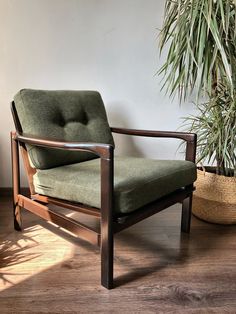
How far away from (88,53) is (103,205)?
135cm

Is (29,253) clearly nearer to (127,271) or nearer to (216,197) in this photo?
(127,271)

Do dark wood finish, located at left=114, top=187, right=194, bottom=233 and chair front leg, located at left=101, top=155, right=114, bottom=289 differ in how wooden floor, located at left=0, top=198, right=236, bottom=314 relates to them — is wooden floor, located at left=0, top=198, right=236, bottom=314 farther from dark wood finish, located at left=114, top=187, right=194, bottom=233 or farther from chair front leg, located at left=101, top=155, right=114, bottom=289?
dark wood finish, located at left=114, top=187, right=194, bottom=233

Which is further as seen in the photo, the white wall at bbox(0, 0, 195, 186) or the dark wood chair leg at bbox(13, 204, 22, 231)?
the white wall at bbox(0, 0, 195, 186)

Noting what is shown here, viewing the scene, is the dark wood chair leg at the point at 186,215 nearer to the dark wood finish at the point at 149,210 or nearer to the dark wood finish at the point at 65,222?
the dark wood finish at the point at 149,210

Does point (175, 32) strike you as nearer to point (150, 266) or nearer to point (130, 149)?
point (130, 149)

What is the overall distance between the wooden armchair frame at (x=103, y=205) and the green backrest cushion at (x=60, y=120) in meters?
0.09

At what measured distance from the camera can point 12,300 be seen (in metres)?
1.16

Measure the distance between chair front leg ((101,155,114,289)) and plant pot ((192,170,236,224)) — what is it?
881 millimetres

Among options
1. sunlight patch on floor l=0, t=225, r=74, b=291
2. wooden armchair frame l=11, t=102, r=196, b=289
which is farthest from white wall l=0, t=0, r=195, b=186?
sunlight patch on floor l=0, t=225, r=74, b=291

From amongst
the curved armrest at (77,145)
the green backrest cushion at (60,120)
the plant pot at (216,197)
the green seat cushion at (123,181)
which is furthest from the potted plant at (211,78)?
the curved armrest at (77,145)

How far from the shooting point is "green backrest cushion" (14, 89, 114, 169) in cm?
156

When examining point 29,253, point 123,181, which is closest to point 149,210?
point 123,181

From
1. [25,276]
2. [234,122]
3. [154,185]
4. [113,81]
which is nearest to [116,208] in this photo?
[154,185]

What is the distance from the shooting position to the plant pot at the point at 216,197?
180cm
